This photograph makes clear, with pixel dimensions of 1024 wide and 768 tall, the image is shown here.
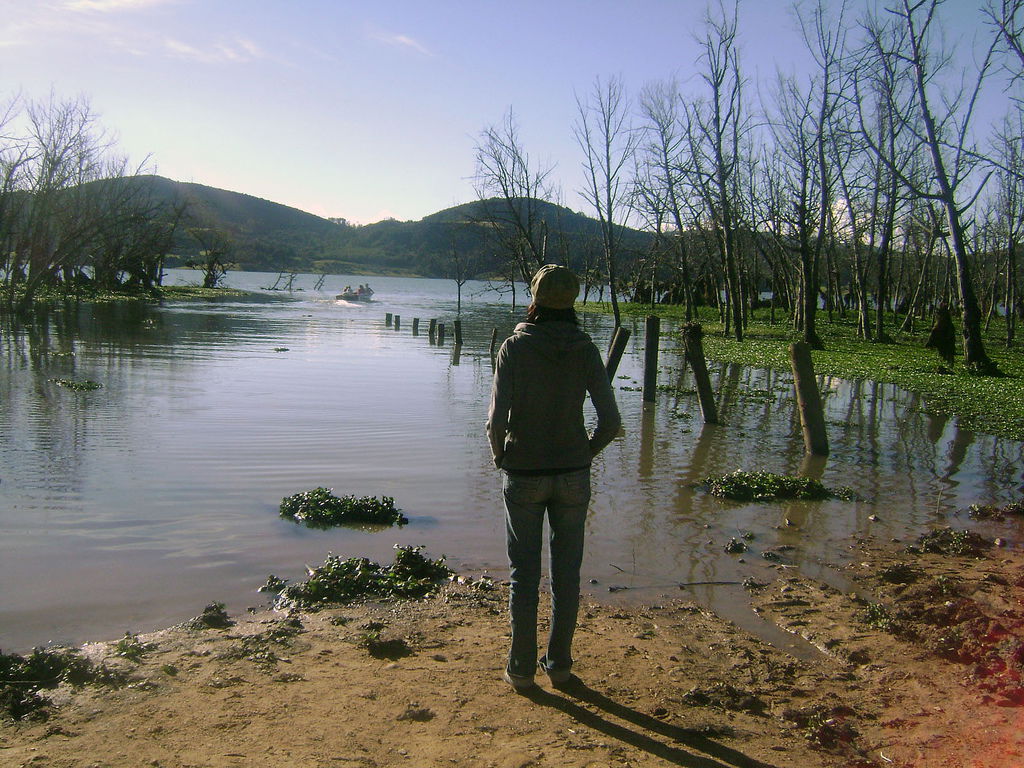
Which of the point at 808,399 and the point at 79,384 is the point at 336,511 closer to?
the point at 808,399

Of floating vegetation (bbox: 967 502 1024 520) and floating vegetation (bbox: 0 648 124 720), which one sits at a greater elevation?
floating vegetation (bbox: 0 648 124 720)

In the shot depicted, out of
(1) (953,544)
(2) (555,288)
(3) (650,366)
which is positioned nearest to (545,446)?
(2) (555,288)

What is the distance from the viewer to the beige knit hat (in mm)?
4512

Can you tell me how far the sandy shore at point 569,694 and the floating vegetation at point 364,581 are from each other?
0.87 ft

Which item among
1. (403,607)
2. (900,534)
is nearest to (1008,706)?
(403,607)

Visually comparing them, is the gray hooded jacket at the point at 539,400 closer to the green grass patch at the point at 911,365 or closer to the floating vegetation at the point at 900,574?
the floating vegetation at the point at 900,574

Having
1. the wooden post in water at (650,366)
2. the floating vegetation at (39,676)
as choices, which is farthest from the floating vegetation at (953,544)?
the wooden post in water at (650,366)

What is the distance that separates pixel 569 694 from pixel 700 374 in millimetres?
11916

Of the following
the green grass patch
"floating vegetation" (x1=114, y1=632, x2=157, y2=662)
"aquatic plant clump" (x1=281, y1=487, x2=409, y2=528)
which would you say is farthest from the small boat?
"floating vegetation" (x1=114, y1=632, x2=157, y2=662)

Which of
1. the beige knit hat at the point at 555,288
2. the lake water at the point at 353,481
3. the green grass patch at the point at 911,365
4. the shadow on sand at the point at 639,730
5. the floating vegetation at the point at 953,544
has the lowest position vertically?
the lake water at the point at 353,481

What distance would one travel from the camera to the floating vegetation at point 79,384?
16984 mm

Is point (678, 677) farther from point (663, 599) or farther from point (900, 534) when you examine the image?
point (900, 534)

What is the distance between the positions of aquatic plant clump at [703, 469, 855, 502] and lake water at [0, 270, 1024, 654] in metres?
0.21

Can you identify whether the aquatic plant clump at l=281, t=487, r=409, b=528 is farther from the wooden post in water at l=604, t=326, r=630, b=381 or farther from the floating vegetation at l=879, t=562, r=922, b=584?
the wooden post in water at l=604, t=326, r=630, b=381
